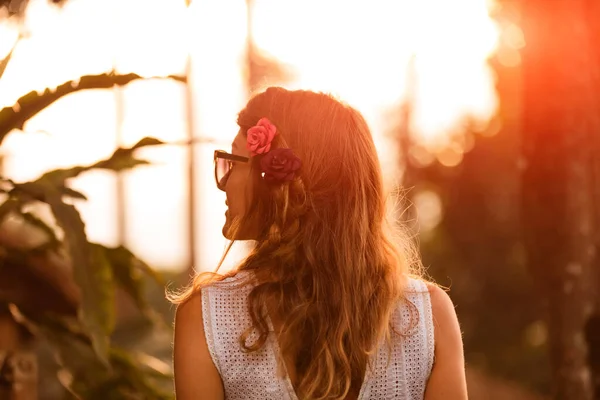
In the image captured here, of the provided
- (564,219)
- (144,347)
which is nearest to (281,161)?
(564,219)

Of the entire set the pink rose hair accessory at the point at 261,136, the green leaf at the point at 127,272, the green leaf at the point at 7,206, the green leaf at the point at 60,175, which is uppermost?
the pink rose hair accessory at the point at 261,136

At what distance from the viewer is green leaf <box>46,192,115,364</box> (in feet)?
11.6

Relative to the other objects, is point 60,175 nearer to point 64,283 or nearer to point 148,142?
point 148,142

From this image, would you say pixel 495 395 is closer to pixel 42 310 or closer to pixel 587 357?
pixel 587 357

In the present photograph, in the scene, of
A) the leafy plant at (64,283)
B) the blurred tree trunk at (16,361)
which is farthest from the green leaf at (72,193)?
the blurred tree trunk at (16,361)

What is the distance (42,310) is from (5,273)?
0.71 feet

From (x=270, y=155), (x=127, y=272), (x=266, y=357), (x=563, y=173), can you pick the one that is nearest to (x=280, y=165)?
(x=270, y=155)

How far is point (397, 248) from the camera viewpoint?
8.59 feet

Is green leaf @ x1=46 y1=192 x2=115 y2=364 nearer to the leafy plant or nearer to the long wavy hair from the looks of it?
the leafy plant

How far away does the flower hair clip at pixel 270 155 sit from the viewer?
2439 mm

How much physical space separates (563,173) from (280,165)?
3.68 meters

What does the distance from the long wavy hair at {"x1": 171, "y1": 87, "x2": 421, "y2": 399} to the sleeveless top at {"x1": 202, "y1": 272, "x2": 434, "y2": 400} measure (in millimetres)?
29

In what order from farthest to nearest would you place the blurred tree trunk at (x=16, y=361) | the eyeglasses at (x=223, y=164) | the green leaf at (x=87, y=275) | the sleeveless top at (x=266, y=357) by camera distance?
the blurred tree trunk at (x=16, y=361), the green leaf at (x=87, y=275), the eyeglasses at (x=223, y=164), the sleeveless top at (x=266, y=357)

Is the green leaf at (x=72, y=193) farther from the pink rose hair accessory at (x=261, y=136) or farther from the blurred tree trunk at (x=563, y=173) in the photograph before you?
the blurred tree trunk at (x=563, y=173)
